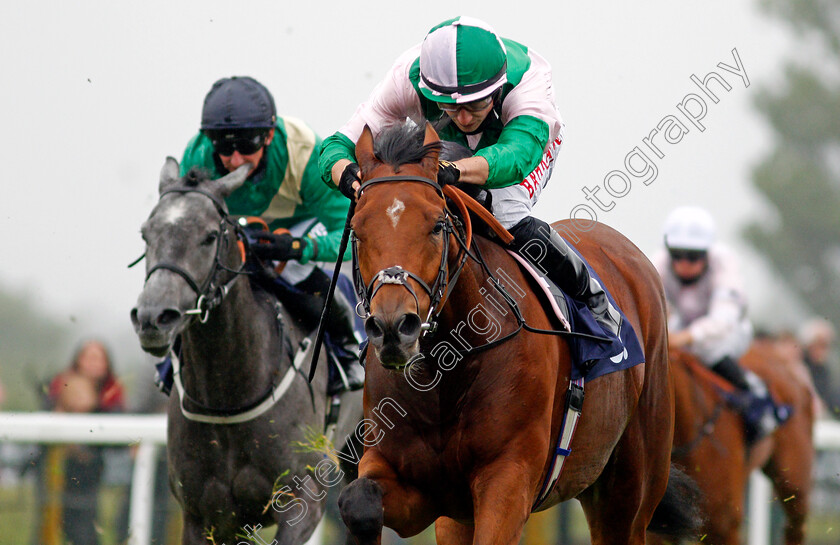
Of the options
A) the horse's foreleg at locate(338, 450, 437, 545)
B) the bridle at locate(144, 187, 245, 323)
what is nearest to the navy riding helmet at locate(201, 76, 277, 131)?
the bridle at locate(144, 187, 245, 323)

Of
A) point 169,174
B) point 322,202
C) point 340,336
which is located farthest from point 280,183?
point 340,336

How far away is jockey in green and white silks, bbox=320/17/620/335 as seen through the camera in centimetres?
352

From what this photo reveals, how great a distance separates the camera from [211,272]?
4.81m

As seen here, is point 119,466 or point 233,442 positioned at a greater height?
point 233,442

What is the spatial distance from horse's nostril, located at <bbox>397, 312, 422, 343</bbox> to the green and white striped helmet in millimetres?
1035

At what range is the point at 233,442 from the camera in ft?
16.3

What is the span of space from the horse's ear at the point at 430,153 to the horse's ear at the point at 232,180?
209cm

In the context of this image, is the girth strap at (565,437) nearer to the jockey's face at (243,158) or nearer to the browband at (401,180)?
the browband at (401,180)

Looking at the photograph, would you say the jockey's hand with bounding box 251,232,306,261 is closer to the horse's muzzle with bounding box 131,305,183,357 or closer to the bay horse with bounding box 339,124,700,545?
the horse's muzzle with bounding box 131,305,183,357

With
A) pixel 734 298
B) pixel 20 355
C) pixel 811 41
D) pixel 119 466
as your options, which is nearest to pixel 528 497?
pixel 734 298

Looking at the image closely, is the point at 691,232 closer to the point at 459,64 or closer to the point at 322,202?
the point at 322,202

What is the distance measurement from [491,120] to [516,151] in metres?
0.47

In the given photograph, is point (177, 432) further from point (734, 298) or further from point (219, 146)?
point (734, 298)

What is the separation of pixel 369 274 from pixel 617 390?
5.51 feet
